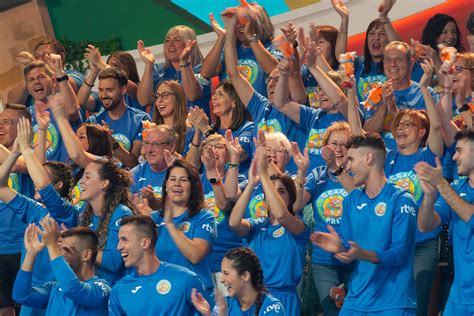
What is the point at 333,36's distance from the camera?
33.2 ft

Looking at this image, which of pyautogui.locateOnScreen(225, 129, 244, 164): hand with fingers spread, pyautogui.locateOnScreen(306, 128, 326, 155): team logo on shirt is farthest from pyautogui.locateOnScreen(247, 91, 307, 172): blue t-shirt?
pyautogui.locateOnScreen(225, 129, 244, 164): hand with fingers spread

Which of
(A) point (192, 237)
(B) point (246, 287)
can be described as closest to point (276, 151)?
(A) point (192, 237)

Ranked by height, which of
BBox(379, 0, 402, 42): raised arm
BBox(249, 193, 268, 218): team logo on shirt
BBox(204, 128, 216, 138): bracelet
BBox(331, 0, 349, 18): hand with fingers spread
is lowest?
BBox(249, 193, 268, 218): team logo on shirt

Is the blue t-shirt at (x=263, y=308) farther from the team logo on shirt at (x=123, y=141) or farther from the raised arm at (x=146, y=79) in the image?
the raised arm at (x=146, y=79)

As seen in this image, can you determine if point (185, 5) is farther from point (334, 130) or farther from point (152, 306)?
point (152, 306)

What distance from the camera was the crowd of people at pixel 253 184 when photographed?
23.6 feet

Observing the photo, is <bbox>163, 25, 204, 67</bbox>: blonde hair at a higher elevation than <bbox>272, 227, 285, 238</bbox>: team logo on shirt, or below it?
higher

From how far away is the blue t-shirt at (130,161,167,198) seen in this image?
876 cm

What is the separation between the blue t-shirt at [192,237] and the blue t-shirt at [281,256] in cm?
39

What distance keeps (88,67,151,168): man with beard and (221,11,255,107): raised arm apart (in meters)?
1.12

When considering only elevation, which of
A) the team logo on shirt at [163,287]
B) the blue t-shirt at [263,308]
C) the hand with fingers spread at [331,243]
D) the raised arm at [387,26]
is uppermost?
the raised arm at [387,26]

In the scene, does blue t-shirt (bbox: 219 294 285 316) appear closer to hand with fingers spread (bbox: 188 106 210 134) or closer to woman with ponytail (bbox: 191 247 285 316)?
woman with ponytail (bbox: 191 247 285 316)

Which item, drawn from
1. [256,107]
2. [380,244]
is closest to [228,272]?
[380,244]

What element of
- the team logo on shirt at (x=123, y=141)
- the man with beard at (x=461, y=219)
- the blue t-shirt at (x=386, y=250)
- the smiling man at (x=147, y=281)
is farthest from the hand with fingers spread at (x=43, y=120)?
the man with beard at (x=461, y=219)
